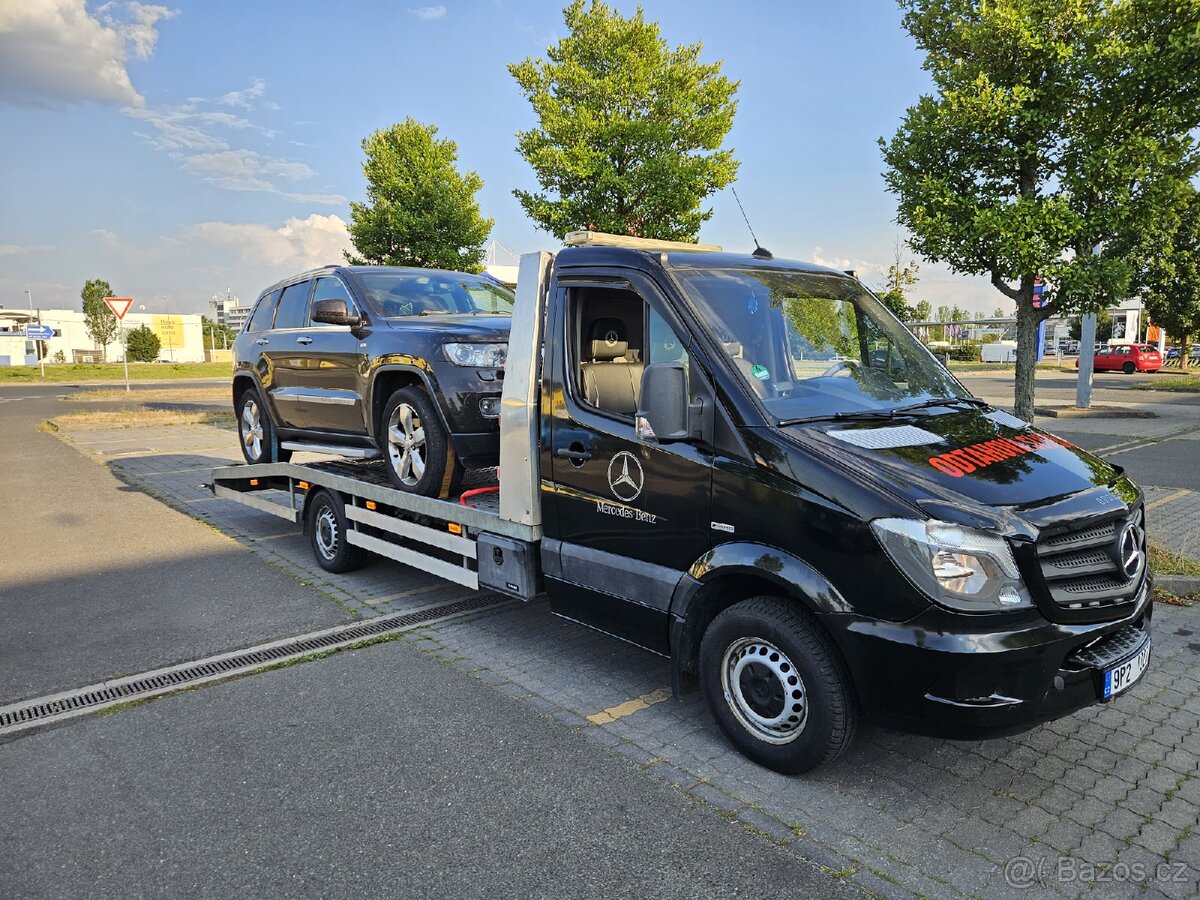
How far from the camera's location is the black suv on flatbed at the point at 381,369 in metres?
5.35

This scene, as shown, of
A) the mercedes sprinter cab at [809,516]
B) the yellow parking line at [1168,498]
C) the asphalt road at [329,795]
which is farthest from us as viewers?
the yellow parking line at [1168,498]

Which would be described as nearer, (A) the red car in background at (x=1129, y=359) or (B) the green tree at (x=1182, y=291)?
(B) the green tree at (x=1182, y=291)

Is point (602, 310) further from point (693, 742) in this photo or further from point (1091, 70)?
point (1091, 70)

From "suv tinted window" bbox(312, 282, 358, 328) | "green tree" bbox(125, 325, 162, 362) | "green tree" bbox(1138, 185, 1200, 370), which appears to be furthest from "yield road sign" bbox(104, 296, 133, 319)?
"green tree" bbox(125, 325, 162, 362)

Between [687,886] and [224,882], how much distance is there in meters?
1.58

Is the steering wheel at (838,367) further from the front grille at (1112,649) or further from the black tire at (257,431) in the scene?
the black tire at (257,431)

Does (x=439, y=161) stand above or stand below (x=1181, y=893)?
above

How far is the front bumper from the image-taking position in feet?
9.38

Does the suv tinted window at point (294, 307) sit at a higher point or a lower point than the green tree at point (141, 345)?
lower

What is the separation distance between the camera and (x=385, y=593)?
620 centimetres

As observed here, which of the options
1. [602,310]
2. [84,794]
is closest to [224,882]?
[84,794]

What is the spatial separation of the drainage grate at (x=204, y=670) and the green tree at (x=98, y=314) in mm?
85203

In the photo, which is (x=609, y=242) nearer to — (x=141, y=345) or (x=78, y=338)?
(x=141, y=345)

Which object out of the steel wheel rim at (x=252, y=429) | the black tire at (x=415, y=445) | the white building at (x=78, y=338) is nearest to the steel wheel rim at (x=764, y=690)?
the black tire at (x=415, y=445)
